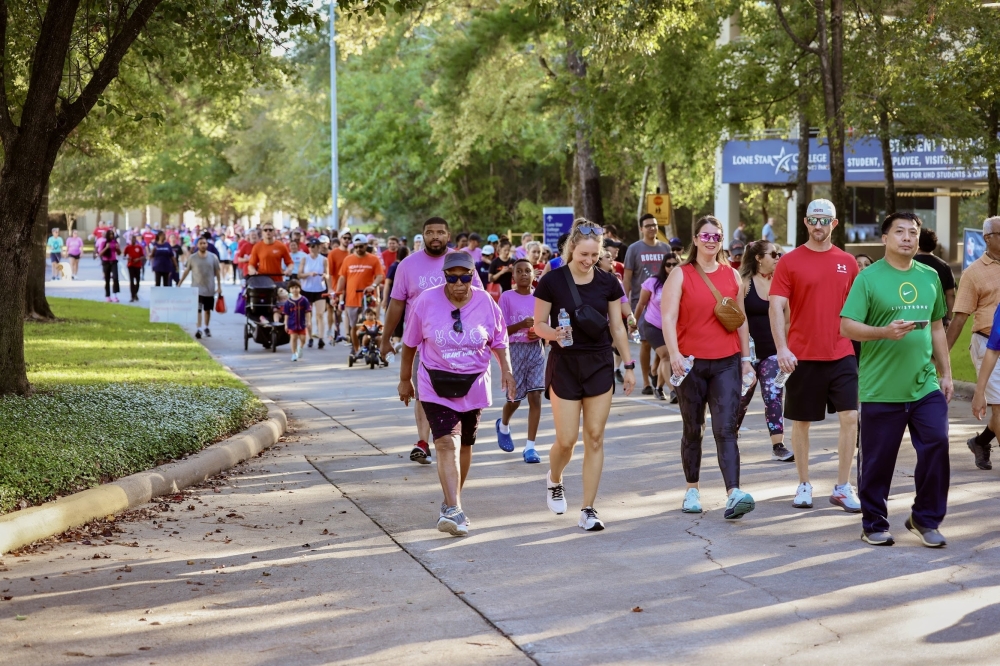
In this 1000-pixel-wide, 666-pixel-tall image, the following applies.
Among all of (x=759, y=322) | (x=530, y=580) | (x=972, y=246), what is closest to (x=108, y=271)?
(x=972, y=246)

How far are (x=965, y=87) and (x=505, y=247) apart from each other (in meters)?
7.72

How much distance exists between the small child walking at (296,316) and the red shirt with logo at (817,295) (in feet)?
40.4

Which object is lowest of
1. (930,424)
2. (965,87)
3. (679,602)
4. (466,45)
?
(679,602)

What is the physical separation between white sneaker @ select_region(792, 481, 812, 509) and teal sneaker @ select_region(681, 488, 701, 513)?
0.68m

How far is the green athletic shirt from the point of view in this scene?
7465mm

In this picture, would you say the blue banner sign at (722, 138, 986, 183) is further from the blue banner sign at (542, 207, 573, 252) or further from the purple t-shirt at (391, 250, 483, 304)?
the purple t-shirt at (391, 250, 483, 304)

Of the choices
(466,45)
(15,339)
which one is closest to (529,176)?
(466,45)

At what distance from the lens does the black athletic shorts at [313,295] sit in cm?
2236

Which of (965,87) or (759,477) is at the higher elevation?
(965,87)

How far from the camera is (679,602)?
6312 millimetres

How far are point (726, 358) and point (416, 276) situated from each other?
2904 mm

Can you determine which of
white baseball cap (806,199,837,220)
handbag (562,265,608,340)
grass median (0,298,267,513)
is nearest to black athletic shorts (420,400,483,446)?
handbag (562,265,608,340)

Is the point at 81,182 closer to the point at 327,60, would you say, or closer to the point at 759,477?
the point at 327,60

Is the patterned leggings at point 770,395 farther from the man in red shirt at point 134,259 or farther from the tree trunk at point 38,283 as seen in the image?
the man in red shirt at point 134,259
